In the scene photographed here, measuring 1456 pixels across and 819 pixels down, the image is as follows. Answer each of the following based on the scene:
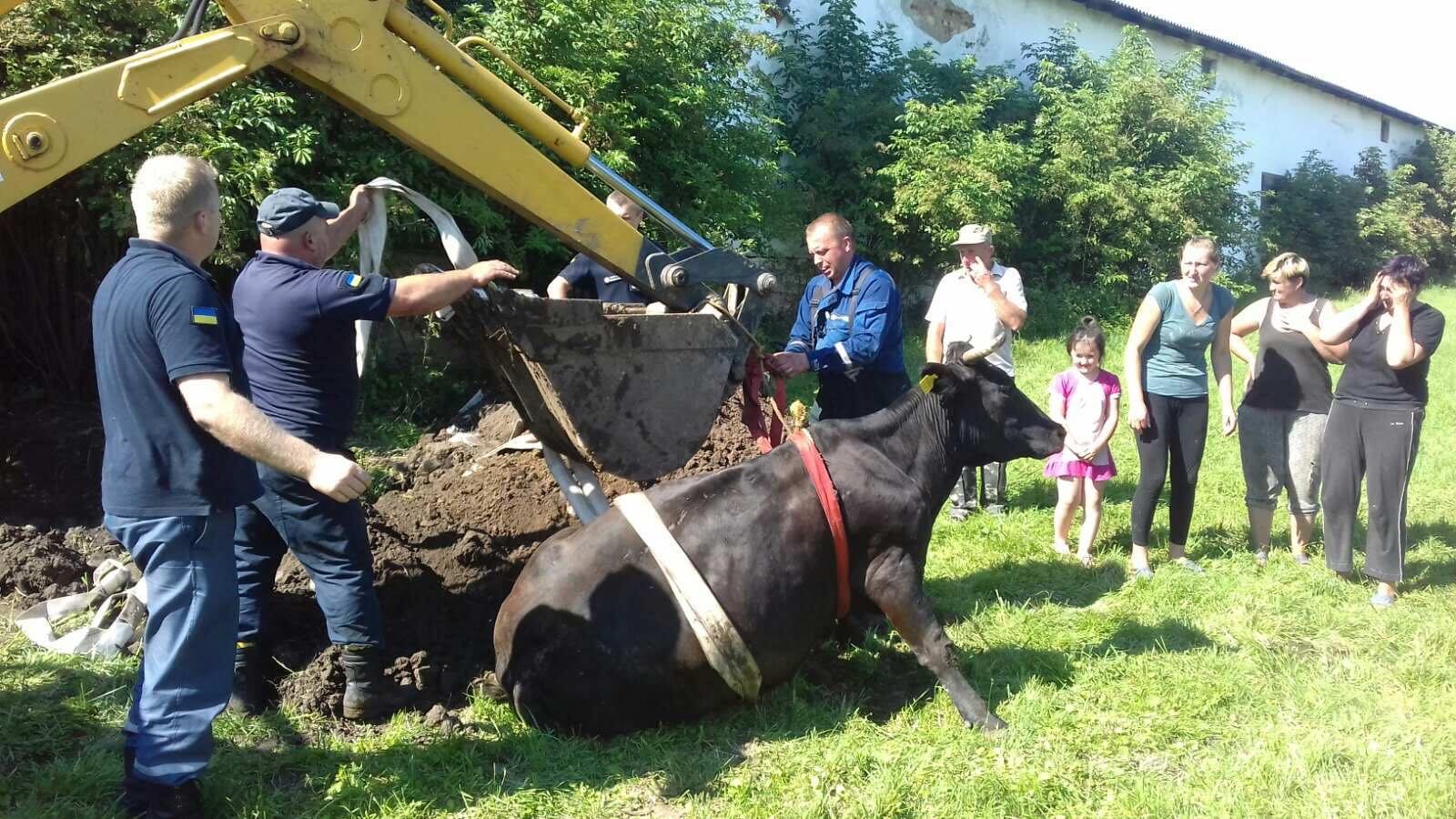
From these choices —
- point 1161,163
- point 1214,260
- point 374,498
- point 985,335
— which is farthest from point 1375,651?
point 1161,163

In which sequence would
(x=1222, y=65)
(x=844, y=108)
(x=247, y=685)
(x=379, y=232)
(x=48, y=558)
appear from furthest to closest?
(x=1222, y=65), (x=844, y=108), (x=48, y=558), (x=379, y=232), (x=247, y=685)

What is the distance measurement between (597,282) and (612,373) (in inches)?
→ 90.0

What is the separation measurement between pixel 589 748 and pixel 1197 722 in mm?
2416

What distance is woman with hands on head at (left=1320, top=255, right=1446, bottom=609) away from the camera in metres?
4.95

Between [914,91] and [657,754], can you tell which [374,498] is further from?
[914,91]

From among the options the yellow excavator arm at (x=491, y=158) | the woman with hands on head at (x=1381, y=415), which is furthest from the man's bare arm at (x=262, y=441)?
the woman with hands on head at (x=1381, y=415)

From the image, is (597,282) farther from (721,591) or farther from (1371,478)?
(1371,478)

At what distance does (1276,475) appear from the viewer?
19.1ft

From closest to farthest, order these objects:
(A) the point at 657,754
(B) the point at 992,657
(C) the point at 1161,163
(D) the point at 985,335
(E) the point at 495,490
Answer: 1. (A) the point at 657,754
2. (B) the point at 992,657
3. (E) the point at 495,490
4. (D) the point at 985,335
5. (C) the point at 1161,163

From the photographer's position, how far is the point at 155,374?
2.81 meters

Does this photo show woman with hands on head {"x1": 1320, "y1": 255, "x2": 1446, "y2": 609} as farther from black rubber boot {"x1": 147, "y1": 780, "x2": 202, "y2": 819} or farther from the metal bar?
black rubber boot {"x1": 147, "y1": 780, "x2": 202, "y2": 819}

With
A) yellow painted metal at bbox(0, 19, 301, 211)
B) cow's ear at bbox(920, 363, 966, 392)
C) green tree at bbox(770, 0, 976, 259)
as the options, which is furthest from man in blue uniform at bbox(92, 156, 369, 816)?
green tree at bbox(770, 0, 976, 259)

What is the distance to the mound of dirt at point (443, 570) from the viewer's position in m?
3.88

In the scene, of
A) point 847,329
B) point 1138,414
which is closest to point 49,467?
point 847,329
